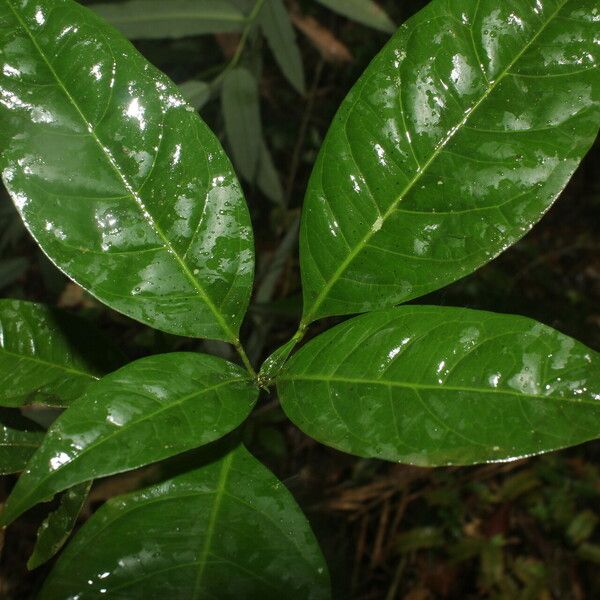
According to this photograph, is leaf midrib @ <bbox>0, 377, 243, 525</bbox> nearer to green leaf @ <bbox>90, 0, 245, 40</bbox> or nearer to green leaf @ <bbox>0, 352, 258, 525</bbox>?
green leaf @ <bbox>0, 352, 258, 525</bbox>

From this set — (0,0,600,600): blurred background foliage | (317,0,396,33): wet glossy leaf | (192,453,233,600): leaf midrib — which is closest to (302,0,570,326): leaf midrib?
(192,453,233,600): leaf midrib

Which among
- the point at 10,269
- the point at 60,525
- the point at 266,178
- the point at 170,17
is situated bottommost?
the point at 60,525

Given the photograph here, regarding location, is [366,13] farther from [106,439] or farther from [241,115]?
[106,439]

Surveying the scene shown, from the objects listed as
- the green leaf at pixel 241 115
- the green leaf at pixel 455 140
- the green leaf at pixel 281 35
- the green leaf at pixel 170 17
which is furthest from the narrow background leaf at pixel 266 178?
the green leaf at pixel 455 140

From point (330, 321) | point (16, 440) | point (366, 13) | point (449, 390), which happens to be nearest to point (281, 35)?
point (366, 13)

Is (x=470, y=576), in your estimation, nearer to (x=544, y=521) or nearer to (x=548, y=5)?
(x=544, y=521)

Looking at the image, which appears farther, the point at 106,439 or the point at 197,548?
the point at 197,548
